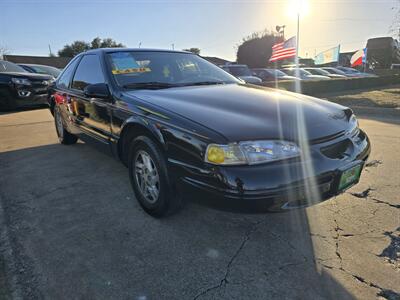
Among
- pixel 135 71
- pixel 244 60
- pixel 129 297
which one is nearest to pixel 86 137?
pixel 135 71

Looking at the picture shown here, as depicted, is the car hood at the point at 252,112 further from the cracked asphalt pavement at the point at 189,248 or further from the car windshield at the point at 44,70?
the car windshield at the point at 44,70

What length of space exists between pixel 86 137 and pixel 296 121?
2.72 metres

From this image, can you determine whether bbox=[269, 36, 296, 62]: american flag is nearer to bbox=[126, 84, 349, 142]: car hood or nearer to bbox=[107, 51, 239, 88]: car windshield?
bbox=[107, 51, 239, 88]: car windshield

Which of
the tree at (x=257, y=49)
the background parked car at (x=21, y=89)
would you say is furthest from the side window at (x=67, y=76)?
the tree at (x=257, y=49)

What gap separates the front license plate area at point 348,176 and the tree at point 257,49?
36.8 metres

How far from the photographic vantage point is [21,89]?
353 inches

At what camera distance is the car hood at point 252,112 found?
2.23 m

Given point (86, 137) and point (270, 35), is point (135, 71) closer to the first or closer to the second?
point (86, 137)

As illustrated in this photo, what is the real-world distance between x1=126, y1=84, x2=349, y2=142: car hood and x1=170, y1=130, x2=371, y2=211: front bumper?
0.19m

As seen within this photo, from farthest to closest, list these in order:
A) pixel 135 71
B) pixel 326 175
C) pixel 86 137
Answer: pixel 86 137 → pixel 135 71 → pixel 326 175

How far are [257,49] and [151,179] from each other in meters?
37.4

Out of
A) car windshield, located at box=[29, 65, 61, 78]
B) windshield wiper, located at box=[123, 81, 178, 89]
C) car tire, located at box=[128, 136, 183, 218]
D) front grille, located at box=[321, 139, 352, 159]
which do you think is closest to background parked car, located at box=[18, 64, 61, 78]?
car windshield, located at box=[29, 65, 61, 78]

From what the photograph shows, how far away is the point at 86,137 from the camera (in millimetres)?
4102

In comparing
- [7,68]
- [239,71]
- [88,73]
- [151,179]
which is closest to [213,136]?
[151,179]
